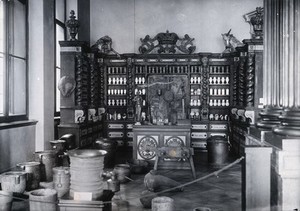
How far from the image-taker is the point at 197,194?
17.8 feet

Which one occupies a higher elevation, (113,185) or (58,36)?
(58,36)

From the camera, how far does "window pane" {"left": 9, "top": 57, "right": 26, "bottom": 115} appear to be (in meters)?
6.59

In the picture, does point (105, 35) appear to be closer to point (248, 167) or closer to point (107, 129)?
point (107, 129)

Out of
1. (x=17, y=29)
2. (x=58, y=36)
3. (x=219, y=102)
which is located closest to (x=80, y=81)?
(x=58, y=36)

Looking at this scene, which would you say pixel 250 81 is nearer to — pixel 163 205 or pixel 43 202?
pixel 163 205

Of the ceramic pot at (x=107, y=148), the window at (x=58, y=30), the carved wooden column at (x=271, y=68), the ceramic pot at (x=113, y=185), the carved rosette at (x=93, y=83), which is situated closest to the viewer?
the carved wooden column at (x=271, y=68)

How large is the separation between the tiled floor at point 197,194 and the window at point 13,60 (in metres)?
2.69

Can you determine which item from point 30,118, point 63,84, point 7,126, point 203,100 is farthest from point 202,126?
point 7,126

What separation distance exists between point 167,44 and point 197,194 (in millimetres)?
5877

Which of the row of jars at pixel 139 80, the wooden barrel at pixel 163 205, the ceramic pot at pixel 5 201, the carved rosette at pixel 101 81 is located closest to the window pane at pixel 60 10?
the carved rosette at pixel 101 81

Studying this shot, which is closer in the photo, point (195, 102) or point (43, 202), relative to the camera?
point (43, 202)

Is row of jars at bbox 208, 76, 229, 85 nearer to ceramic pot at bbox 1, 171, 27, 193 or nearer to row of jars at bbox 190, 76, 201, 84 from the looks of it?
row of jars at bbox 190, 76, 201, 84

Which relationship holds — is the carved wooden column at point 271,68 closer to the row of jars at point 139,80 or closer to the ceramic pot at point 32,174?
the ceramic pot at point 32,174

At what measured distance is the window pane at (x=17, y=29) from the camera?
6.59 metres
